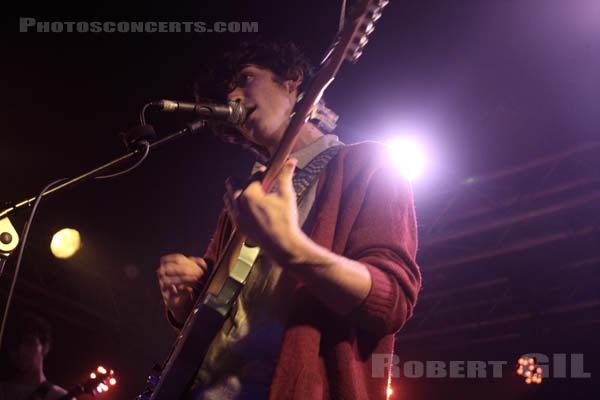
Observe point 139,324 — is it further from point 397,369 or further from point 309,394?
point 309,394

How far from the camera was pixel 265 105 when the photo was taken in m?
2.38

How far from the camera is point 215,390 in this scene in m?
1.67

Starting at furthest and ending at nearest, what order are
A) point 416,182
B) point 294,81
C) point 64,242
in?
1. point 416,182
2. point 64,242
3. point 294,81

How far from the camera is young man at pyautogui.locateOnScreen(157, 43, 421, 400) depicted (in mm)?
1408

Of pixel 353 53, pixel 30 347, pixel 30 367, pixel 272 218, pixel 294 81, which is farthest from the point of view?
pixel 30 347

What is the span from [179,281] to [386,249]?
2.76ft

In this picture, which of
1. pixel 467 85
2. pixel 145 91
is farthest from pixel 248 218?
pixel 467 85

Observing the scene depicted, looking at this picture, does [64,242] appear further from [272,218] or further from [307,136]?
[272,218]

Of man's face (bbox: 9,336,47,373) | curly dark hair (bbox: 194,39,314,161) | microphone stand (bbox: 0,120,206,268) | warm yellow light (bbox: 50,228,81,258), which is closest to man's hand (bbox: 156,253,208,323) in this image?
microphone stand (bbox: 0,120,206,268)

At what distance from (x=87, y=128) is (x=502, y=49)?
4258mm

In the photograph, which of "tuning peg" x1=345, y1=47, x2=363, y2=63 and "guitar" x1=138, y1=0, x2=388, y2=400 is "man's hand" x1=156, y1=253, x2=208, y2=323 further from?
"tuning peg" x1=345, y1=47, x2=363, y2=63

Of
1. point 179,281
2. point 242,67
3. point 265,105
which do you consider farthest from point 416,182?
point 179,281

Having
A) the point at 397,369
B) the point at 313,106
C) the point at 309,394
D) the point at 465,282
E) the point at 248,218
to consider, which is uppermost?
the point at 465,282

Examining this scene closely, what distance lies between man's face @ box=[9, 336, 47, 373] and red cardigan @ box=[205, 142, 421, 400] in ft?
15.7
